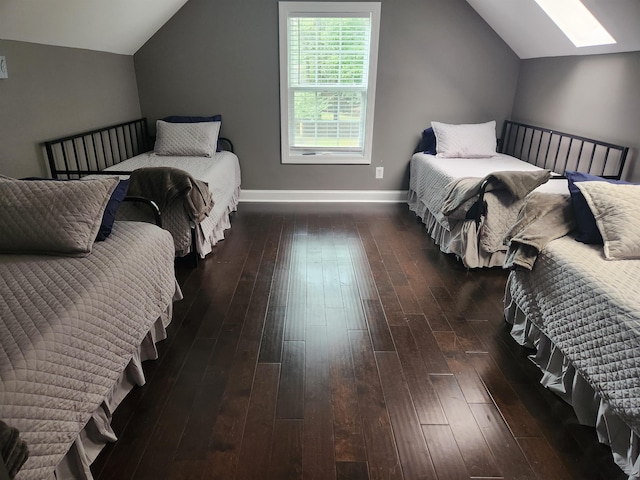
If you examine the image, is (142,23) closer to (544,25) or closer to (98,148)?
(98,148)

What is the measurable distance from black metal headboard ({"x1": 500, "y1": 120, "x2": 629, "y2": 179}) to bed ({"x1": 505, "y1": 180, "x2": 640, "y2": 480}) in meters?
1.29

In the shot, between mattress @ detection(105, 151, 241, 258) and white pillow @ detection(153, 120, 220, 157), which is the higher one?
white pillow @ detection(153, 120, 220, 157)

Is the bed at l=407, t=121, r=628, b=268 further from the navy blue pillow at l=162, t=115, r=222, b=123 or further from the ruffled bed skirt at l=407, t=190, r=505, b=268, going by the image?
A: the navy blue pillow at l=162, t=115, r=222, b=123

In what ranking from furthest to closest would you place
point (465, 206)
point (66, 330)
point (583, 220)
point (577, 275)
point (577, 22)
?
point (577, 22) → point (465, 206) → point (583, 220) → point (577, 275) → point (66, 330)

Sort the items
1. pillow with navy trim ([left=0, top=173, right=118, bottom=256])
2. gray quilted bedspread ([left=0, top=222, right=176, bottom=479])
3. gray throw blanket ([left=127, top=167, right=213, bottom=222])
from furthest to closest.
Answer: gray throw blanket ([left=127, top=167, right=213, bottom=222]) < pillow with navy trim ([left=0, top=173, right=118, bottom=256]) < gray quilted bedspread ([left=0, top=222, right=176, bottom=479])

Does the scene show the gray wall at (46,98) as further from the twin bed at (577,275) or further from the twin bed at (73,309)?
the twin bed at (577,275)

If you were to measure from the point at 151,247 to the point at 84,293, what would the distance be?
20.8 inches

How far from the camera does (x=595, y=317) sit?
1.64 meters

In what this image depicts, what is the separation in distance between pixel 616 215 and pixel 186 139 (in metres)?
3.54

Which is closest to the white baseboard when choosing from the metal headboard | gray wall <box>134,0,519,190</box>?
gray wall <box>134,0,519,190</box>

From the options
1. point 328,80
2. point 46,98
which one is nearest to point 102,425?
point 46,98

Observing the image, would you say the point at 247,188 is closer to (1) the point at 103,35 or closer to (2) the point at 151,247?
(1) the point at 103,35

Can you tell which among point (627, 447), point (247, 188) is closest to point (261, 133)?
point (247, 188)

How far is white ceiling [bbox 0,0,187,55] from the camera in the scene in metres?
2.48
